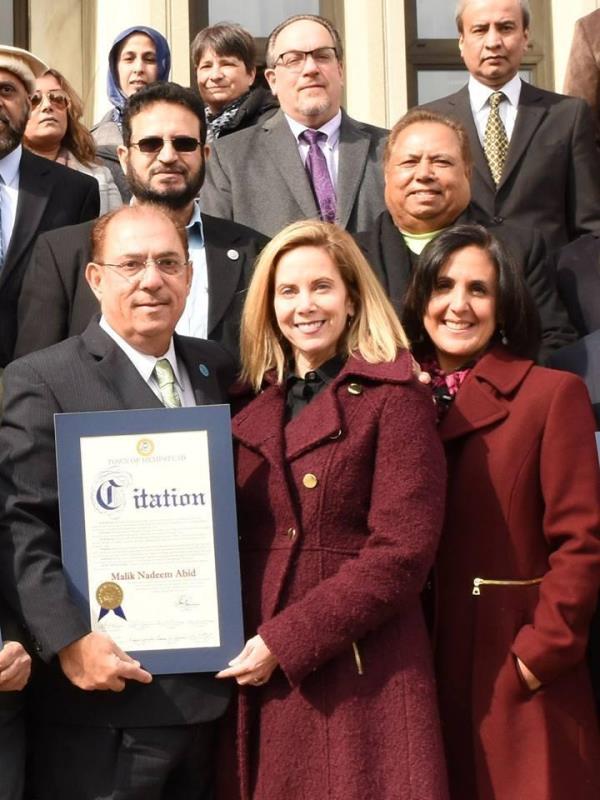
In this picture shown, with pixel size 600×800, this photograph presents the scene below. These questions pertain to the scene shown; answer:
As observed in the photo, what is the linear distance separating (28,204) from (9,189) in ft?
0.50

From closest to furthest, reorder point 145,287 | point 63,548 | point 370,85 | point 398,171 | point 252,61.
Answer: point 63,548 → point 145,287 → point 398,171 → point 252,61 → point 370,85

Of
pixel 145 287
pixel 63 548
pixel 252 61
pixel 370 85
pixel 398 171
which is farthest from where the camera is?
pixel 370 85

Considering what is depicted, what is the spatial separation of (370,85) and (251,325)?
22.5 feet

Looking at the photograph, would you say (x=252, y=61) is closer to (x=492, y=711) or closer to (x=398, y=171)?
(x=398, y=171)

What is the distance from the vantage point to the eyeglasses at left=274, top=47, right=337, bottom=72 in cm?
682

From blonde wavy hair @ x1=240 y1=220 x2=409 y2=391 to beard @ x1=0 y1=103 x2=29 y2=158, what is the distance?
212 centimetres

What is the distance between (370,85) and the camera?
36.3ft

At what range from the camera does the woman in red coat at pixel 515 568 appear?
4.36m

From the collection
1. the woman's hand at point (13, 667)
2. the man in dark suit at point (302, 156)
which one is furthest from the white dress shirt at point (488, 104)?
the woman's hand at point (13, 667)

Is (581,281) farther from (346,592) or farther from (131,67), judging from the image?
(131,67)

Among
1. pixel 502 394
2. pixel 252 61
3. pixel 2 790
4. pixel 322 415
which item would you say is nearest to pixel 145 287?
pixel 322 415

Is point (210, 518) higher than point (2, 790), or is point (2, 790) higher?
point (210, 518)

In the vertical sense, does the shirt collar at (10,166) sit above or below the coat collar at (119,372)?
above

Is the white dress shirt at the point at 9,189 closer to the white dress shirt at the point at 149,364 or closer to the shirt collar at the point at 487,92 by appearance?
the white dress shirt at the point at 149,364
